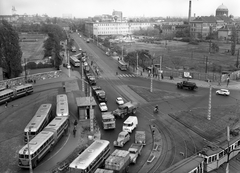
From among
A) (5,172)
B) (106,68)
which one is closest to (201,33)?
(106,68)

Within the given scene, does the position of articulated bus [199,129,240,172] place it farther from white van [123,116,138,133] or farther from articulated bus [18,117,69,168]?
articulated bus [18,117,69,168]

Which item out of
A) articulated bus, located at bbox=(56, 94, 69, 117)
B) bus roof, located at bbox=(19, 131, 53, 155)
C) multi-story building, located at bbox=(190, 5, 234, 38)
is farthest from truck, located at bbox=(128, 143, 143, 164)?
multi-story building, located at bbox=(190, 5, 234, 38)

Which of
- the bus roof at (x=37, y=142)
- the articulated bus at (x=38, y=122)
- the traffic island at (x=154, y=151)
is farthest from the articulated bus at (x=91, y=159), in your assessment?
the articulated bus at (x=38, y=122)

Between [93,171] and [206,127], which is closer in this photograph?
[93,171]

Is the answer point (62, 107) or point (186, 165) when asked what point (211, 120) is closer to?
point (186, 165)

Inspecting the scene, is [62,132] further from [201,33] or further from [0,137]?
[201,33]

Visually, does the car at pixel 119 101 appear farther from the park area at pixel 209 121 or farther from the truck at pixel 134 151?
the truck at pixel 134 151
